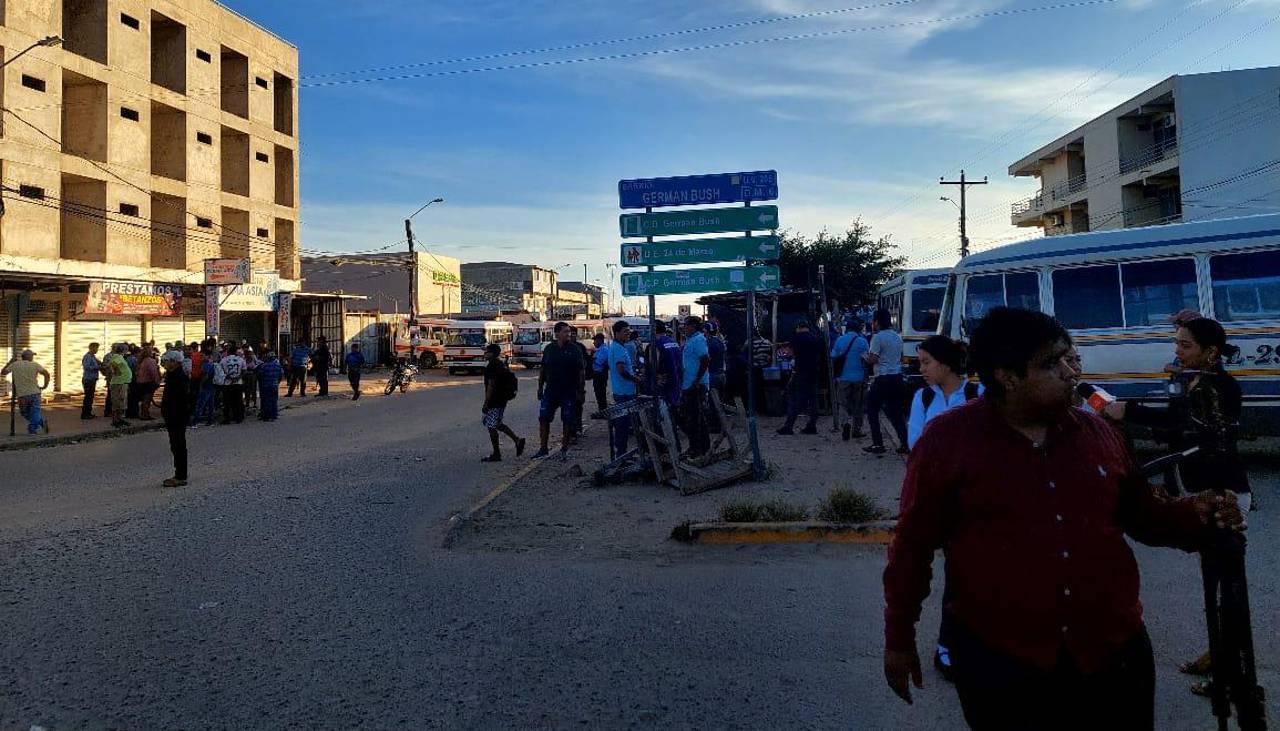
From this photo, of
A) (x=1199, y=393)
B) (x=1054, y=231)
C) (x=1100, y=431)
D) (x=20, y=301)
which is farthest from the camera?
(x=1054, y=231)

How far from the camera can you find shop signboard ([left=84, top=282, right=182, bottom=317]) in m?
24.0

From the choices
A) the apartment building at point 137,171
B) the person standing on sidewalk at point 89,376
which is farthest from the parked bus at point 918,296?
the apartment building at point 137,171

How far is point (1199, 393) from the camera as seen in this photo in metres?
3.21

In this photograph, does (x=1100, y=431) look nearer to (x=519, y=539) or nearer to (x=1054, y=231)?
(x=519, y=539)

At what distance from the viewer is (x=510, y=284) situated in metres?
91.7

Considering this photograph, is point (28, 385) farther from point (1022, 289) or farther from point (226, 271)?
point (1022, 289)

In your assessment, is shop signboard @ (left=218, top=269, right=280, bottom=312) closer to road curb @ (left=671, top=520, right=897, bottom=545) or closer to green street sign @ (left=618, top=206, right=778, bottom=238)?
green street sign @ (left=618, top=206, right=778, bottom=238)

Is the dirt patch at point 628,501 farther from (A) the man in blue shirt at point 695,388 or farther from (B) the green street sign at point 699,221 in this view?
(B) the green street sign at point 699,221

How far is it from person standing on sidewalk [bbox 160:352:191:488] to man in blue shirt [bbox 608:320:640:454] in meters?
5.03

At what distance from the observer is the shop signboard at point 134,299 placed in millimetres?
24000

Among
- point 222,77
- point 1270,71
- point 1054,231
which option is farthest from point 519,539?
point 1054,231

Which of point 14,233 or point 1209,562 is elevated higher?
point 14,233

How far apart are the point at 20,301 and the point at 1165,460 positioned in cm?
1940

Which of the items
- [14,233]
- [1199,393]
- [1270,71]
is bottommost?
[1199,393]
